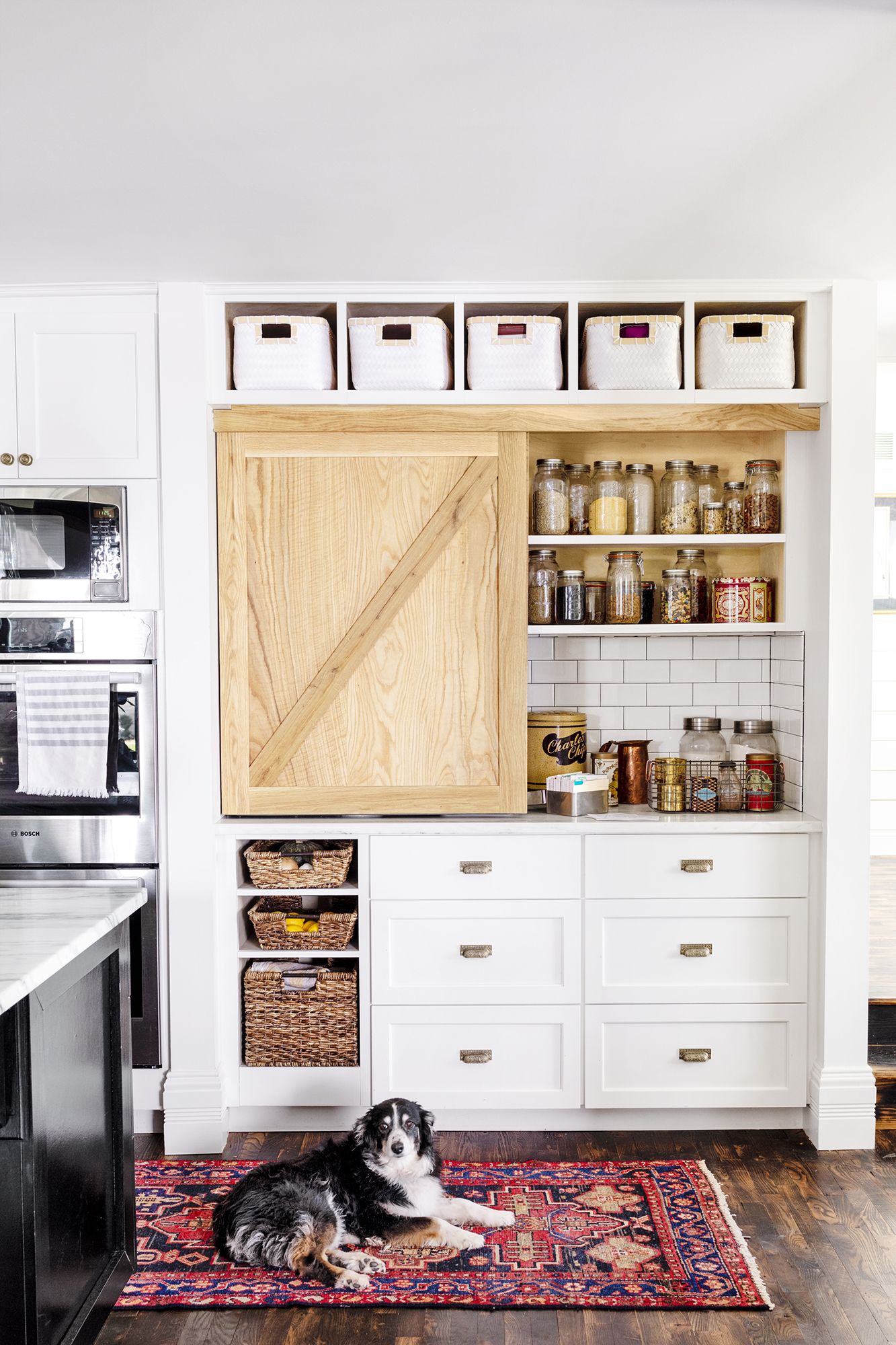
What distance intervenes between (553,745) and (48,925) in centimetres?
180

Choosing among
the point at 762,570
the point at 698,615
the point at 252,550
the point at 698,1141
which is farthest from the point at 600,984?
the point at 252,550

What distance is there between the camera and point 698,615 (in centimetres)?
337

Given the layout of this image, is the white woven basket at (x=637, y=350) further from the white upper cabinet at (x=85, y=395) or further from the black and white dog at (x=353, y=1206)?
the black and white dog at (x=353, y=1206)

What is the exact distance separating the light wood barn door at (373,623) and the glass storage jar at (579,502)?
0.32 metres

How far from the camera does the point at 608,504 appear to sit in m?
3.28

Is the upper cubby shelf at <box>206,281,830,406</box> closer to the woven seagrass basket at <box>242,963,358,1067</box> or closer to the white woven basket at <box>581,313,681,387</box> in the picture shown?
the white woven basket at <box>581,313,681,387</box>

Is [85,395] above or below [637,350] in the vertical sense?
below

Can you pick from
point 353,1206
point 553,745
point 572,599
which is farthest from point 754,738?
point 353,1206

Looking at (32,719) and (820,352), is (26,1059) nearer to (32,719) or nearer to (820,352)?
(32,719)

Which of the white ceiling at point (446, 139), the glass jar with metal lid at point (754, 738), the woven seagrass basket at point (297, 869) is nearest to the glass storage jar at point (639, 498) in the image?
the white ceiling at point (446, 139)

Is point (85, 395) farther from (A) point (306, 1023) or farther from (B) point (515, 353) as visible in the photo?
(A) point (306, 1023)

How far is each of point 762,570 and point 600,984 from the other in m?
1.44

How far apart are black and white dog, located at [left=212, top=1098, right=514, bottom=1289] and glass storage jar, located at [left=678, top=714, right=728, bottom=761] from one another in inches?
58.8

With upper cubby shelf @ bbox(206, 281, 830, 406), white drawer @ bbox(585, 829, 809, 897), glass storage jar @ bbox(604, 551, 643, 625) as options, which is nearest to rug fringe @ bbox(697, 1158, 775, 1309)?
white drawer @ bbox(585, 829, 809, 897)
